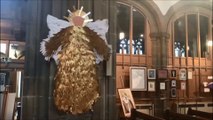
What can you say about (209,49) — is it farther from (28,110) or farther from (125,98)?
(28,110)

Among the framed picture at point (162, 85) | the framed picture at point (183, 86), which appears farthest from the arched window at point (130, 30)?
the framed picture at point (183, 86)

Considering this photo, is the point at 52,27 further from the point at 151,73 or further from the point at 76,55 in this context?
the point at 151,73

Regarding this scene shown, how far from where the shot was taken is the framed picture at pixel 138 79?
20.5ft

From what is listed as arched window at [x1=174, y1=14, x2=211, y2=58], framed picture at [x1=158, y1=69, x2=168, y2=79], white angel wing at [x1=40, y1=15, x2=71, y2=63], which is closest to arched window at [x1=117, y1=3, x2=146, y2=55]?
framed picture at [x1=158, y1=69, x2=168, y2=79]

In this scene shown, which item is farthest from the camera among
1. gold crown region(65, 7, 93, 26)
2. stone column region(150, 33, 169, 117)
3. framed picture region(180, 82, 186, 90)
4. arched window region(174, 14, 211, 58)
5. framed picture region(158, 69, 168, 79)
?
arched window region(174, 14, 211, 58)

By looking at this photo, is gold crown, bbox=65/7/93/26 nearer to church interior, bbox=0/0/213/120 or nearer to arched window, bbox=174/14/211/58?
church interior, bbox=0/0/213/120

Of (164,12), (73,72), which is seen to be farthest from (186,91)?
(73,72)

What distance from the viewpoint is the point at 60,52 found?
123 inches

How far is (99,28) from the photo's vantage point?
10.9ft

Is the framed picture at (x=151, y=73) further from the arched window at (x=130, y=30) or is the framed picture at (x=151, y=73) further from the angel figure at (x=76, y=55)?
the angel figure at (x=76, y=55)

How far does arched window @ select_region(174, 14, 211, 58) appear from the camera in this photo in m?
7.12

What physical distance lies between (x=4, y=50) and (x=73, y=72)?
220 centimetres

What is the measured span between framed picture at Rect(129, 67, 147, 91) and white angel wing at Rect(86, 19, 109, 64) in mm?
3025

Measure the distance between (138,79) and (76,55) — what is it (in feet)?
11.1
